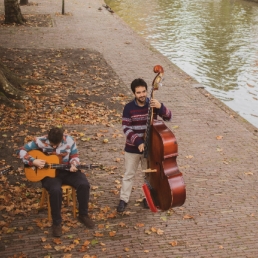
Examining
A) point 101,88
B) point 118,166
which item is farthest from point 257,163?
point 101,88

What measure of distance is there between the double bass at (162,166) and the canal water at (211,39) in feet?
22.2

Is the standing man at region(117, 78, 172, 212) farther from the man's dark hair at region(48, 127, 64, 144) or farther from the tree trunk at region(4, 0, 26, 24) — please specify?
the tree trunk at region(4, 0, 26, 24)

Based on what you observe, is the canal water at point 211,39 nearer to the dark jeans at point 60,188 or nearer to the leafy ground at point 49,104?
the leafy ground at point 49,104

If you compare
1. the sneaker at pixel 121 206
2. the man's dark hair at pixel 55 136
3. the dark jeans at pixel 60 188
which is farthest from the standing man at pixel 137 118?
the man's dark hair at pixel 55 136

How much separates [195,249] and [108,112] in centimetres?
521

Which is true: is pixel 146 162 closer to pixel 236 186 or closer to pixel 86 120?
pixel 236 186

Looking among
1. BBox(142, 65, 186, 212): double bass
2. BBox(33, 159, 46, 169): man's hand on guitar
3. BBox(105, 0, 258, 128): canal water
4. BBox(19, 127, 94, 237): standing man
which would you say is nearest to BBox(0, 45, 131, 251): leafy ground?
BBox(19, 127, 94, 237): standing man

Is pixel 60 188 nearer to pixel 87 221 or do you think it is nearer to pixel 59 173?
pixel 59 173

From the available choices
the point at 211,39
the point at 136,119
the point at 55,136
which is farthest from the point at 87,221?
the point at 211,39

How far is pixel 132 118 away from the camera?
553cm

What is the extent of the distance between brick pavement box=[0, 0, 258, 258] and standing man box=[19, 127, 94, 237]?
276mm

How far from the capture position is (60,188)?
5340 millimetres

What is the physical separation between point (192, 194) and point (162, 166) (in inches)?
74.6

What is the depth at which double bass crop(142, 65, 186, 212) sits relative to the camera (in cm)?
500
